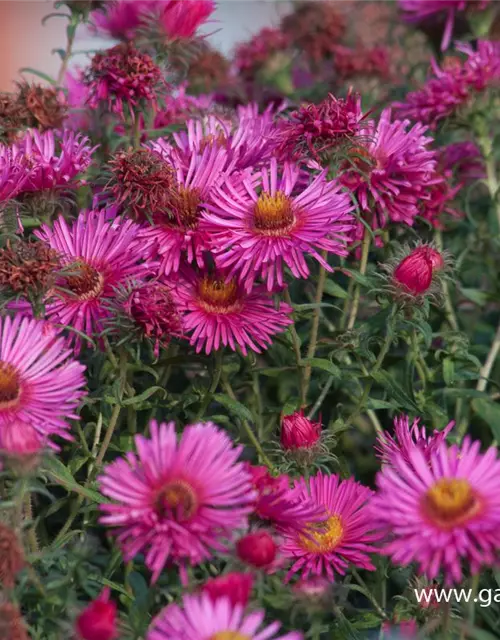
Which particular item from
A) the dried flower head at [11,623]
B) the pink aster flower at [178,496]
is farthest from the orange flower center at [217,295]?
the dried flower head at [11,623]

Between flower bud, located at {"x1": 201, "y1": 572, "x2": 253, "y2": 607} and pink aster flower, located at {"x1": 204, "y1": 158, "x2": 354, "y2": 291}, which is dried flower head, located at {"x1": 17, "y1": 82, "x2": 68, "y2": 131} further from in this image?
flower bud, located at {"x1": 201, "y1": 572, "x2": 253, "y2": 607}

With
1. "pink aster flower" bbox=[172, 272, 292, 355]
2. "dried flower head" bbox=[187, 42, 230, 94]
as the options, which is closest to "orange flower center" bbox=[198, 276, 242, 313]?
"pink aster flower" bbox=[172, 272, 292, 355]

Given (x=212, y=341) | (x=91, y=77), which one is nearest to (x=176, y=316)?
(x=212, y=341)

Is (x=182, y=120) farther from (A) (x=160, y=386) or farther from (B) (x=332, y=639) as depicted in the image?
(B) (x=332, y=639)

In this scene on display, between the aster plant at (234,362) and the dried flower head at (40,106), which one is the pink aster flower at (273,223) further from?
the dried flower head at (40,106)

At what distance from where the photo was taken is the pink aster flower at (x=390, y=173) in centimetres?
102

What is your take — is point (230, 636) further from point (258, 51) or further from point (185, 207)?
point (258, 51)

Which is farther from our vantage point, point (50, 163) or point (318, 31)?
point (318, 31)

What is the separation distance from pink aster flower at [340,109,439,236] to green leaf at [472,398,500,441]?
0.75 feet

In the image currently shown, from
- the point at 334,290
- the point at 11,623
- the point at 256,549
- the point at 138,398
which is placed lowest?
the point at 11,623

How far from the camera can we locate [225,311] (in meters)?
0.95

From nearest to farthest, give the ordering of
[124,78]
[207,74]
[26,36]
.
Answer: [124,78]
[207,74]
[26,36]

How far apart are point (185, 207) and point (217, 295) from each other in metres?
0.09

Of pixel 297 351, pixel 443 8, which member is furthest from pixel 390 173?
pixel 443 8
